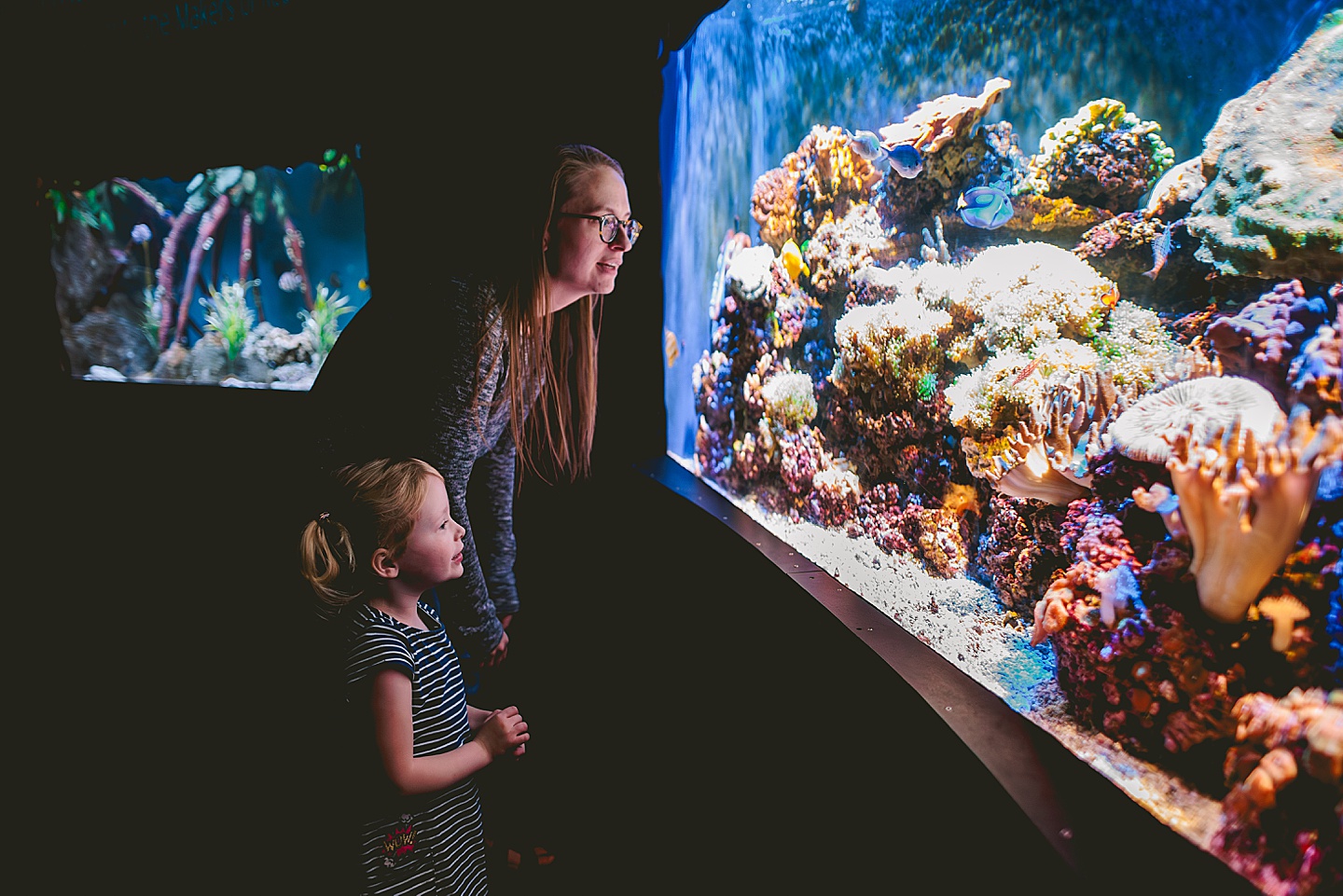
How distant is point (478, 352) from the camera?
1.75 metres

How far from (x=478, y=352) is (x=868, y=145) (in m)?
2.05

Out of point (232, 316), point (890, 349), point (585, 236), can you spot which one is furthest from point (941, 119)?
point (232, 316)

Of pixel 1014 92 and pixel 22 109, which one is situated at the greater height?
pixel 22 109

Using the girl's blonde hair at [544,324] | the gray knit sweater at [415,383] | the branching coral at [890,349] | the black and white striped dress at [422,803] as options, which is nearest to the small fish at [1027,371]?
the branching coral at [890,349]

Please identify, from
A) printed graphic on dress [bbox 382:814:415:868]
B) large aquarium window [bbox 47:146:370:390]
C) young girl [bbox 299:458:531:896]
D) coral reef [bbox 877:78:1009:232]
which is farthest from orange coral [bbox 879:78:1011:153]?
large aquarium window [bbox 47:146:370:390]

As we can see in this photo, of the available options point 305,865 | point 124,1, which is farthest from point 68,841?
point 124,1

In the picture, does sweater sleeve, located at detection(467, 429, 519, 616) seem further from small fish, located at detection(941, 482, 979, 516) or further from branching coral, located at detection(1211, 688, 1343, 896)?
branching coral, located at detection(1211, 688, 1343, 896)

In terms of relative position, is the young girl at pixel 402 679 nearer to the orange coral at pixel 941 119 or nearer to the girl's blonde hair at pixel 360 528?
the girl's blonde hair at pixel 360 528

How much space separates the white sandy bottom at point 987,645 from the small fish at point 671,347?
1.72 metres

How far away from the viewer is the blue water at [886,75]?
1.69 meters

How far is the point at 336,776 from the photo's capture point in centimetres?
150

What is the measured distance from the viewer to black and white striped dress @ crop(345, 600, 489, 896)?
148 cm

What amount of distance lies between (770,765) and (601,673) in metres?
1.37

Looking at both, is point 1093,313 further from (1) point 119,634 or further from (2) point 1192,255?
(1) point 119,634
